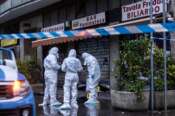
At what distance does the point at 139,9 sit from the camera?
63.0 feet

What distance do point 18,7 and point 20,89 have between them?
22716mm

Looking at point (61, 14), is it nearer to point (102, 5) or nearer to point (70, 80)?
point (102, 5)

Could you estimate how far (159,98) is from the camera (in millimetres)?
13977

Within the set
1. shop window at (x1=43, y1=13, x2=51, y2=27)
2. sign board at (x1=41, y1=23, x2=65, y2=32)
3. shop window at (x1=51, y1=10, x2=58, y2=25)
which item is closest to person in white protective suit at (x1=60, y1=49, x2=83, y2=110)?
sign board at (x1=41, y1=23, x2=65, y2=32)

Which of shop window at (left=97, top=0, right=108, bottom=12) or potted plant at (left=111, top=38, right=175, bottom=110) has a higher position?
shop window at (left=97, top=0, right=108, bottom=12)

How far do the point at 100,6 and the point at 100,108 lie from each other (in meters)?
9.25

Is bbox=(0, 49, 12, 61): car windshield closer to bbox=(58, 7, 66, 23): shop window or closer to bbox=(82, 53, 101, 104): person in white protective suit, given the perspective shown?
bbox=(82, 53, 101, 104): person in white protective suit

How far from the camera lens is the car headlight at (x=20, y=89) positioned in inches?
297

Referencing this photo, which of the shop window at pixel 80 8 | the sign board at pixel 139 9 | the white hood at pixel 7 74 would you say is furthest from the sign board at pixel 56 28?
the white hood at pixel 7 74

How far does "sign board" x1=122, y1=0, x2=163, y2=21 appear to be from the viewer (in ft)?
58.3

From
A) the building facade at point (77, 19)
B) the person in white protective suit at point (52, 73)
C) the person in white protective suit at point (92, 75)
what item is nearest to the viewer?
the person in white protective suit at point (52, 73)

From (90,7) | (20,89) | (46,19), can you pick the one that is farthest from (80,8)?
(20,89)

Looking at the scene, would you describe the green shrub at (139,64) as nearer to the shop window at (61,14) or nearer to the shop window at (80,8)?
the shop window at (80,8)

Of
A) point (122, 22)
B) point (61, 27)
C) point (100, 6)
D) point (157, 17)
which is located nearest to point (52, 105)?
point (157, 17)
